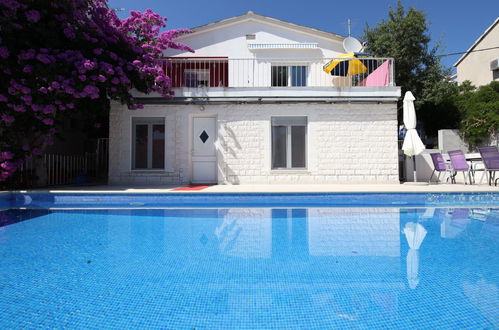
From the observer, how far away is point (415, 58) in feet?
53.6

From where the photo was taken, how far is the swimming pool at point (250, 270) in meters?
1.82

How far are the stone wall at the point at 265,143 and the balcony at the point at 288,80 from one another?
1.33 feet

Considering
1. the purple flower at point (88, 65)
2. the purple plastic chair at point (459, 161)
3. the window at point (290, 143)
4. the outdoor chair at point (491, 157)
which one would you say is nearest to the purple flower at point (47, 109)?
the purple flower at point (88, 65)

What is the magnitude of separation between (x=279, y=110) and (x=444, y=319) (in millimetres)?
8141

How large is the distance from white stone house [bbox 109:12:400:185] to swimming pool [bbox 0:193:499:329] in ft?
13.0

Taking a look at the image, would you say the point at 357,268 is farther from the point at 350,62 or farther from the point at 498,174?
the point at 498,174

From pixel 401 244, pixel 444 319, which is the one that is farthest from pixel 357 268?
pixel 401 244

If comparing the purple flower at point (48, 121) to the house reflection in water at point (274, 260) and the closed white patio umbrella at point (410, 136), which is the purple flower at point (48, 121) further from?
the closed white patio umbrella at point (410, 136)

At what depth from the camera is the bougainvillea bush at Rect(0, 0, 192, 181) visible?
6.77 meters

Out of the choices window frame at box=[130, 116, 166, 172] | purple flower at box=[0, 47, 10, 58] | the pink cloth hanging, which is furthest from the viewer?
window frame at box=[130, 116, 166, 172]

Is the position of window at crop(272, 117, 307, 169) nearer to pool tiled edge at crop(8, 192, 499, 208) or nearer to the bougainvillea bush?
pool tiled edge at crop(8, 192, 499, 208)

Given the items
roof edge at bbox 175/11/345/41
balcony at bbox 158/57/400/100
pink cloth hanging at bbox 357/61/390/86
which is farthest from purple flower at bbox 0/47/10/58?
pink cloth hanging at bbox 357/61/390/86

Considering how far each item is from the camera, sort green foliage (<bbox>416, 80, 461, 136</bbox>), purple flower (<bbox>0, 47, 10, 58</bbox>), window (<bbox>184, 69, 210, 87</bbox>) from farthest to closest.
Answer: green foliage (<bbox>416, 80, 461, 136</bbox>), window (<bbox>184, 69, 210, 87</bbox>), purple flower (<bbox>0, 47, 10, 58</bbox>)

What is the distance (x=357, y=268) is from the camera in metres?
2.62
